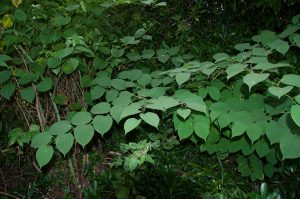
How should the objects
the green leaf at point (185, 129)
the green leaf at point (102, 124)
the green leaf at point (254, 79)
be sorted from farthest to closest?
the green leaf at point (185, 129) → the green leaf at point (102, 124) → the green leaf at point (254, 79)

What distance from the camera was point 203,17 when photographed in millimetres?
3195

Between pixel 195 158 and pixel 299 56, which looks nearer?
pixel 195 158

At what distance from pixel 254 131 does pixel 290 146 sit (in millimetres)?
201

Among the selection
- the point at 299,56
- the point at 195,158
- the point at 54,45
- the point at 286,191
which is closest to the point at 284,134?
the point at 286,191

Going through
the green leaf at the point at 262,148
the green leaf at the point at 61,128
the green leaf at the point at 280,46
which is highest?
the green leaf at the point at 280,46

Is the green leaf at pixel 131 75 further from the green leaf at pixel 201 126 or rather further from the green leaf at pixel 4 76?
the green leaf at pixel 4 76

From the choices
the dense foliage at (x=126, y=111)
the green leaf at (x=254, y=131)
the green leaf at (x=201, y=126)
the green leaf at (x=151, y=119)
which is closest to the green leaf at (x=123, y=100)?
the dense foliage at (x=126, y=111)

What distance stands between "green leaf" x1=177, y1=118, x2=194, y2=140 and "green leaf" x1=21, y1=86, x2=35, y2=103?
2.91ft

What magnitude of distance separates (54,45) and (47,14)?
23 cm

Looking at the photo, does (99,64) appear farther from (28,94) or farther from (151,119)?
(151,119)

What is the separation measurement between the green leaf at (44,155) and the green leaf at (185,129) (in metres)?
0.63

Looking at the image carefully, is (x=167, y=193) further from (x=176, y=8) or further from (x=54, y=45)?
(x=176, y=8)

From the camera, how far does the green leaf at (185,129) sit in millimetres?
1721

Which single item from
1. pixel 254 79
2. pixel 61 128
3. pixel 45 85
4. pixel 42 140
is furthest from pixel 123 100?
pixel 254 79
